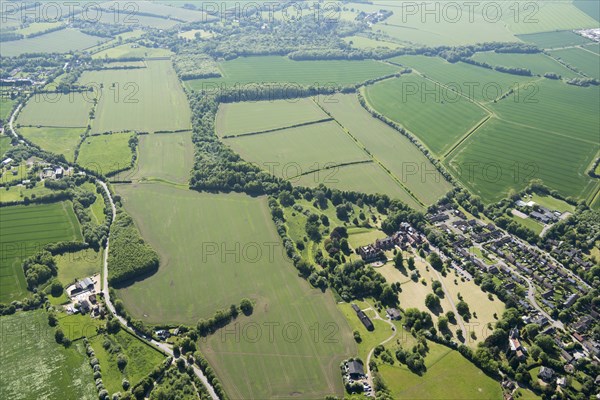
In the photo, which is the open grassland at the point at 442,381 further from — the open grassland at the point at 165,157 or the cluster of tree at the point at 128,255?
the open grassland at the point at 165,157

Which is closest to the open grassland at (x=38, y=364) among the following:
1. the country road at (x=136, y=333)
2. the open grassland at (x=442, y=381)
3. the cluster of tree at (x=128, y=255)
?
the country road at (x=136, y=333)

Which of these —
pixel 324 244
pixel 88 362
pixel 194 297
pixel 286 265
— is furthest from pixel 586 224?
pixel 88 362

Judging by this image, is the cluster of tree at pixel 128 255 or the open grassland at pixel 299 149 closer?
the cluster of tree at pixel 128 255

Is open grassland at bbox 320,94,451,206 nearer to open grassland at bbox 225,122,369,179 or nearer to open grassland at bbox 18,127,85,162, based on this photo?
open grassland at bbox 225,122,369,179

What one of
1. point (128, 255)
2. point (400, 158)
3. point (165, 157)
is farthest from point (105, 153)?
point (400, 158)

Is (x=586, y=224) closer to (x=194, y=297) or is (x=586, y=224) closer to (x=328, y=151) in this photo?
(x=328, y=151)

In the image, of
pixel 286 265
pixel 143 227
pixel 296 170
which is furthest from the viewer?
pixel 296 170

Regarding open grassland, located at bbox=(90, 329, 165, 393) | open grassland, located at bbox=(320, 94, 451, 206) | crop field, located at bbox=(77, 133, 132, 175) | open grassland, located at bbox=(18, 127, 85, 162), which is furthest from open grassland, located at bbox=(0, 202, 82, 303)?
open grassland, located at bbox=(320, 94, 451, 206)
